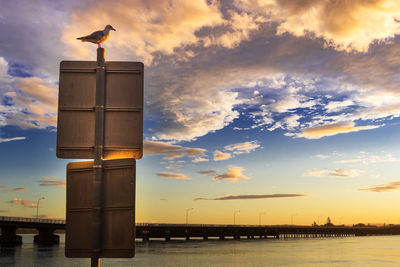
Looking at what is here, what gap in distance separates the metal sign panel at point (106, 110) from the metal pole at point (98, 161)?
2.8 inches

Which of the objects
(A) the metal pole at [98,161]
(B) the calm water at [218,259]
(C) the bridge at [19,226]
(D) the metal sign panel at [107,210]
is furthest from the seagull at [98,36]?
(C) the bridge at [19,226]

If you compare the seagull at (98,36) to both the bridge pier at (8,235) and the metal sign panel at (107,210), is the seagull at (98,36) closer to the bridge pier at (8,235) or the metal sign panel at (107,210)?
the metal sign panel at (107,210)

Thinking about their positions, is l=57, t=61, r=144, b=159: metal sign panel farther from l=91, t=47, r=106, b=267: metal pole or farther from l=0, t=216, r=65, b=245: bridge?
l=0, t=216, r=65, b=245: bridge

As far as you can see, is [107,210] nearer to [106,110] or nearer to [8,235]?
[106,110]

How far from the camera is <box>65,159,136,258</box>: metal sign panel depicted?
15.5ft

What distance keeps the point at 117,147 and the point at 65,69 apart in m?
1.23

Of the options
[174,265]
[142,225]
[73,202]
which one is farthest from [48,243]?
[73,202]

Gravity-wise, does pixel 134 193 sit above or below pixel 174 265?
above

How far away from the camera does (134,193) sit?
470cm

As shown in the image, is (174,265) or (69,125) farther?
(174,265)

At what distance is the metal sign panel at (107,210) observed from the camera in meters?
4.71

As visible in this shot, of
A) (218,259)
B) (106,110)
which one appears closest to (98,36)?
(106,110)

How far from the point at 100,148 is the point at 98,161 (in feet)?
0.52

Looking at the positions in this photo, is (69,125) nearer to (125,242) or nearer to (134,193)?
(134,193)
